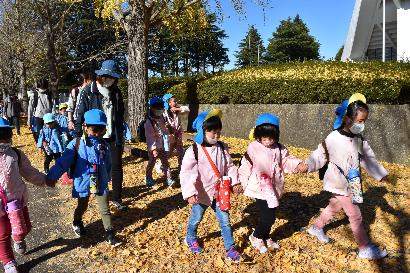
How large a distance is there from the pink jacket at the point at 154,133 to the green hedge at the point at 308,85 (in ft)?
15.4

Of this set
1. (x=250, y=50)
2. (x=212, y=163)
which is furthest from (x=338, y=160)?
(x=250, y=50)

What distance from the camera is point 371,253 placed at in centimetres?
409

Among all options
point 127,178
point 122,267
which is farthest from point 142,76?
point 122,267

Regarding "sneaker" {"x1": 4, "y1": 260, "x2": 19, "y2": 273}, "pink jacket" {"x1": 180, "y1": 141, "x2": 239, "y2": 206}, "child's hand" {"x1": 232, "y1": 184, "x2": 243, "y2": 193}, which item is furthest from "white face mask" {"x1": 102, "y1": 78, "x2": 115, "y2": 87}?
"sneaker" {"x1": 4, "y1": 260, "x2": 19, "y2": 273}

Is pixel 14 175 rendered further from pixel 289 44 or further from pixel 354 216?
pixel 289 44

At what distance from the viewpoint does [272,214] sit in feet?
13.6

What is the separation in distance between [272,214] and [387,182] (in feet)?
12.4

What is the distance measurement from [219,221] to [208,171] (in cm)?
54

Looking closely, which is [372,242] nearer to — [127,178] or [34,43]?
[127,178]

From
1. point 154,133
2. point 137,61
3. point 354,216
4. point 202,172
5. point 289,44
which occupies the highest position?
point 289,44

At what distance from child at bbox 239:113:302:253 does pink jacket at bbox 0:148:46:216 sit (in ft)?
7.24

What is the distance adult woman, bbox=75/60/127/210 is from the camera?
514 cm

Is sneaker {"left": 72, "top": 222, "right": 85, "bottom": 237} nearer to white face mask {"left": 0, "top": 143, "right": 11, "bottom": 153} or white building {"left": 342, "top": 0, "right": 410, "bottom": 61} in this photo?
white face mask {"left": 0, "top": 143, "right": 11, "bottom": 153}

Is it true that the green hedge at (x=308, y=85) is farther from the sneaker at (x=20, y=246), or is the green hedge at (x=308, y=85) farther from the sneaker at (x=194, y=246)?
the sneaker at (x=20, y=246)
